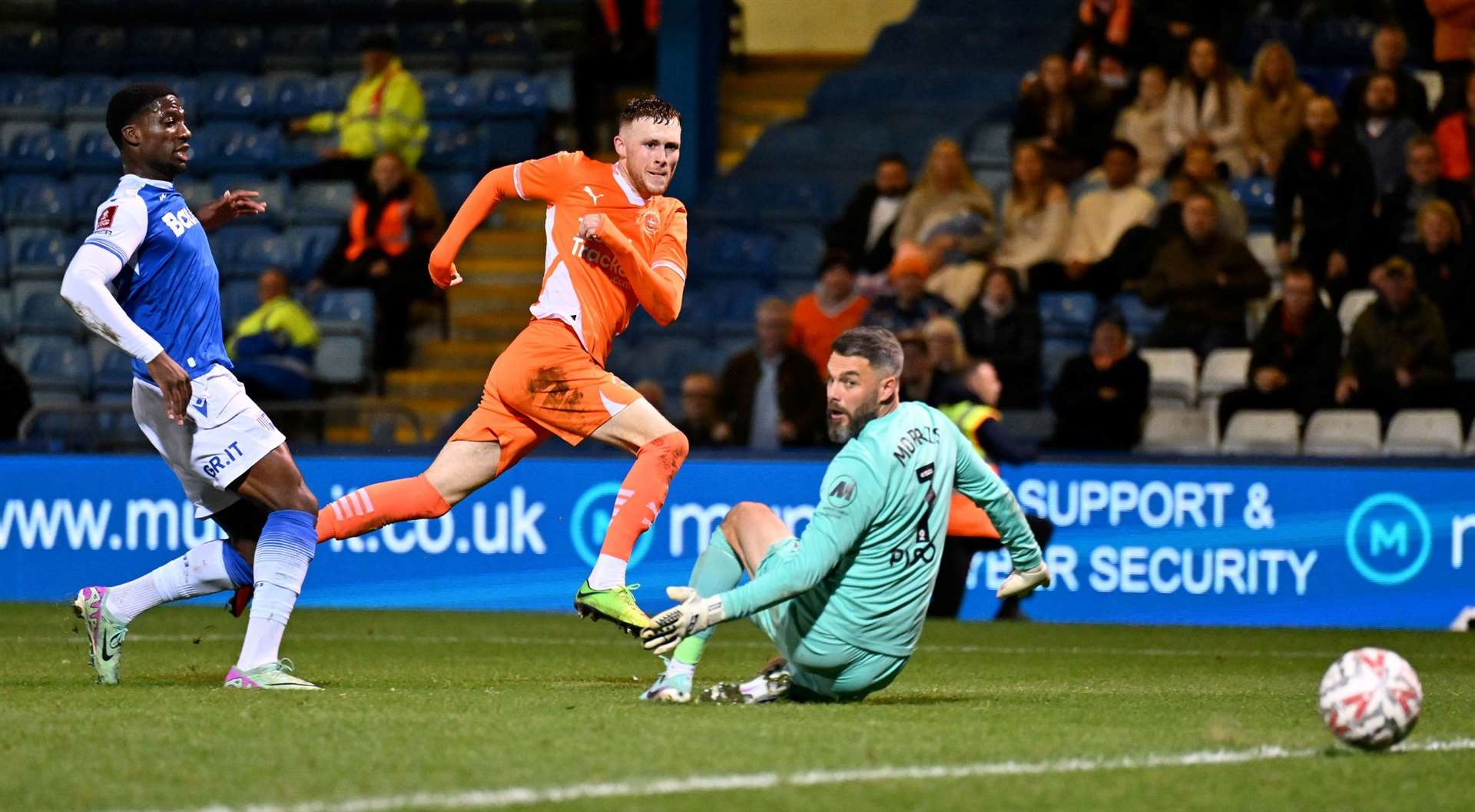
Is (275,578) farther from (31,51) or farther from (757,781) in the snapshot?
(31,51)

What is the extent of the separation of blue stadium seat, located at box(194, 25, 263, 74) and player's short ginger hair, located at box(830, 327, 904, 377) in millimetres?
14234

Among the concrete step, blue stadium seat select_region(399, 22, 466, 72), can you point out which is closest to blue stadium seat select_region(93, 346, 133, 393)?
the concrete step

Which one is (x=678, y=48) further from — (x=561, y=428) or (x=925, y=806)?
(x=925, y=806)

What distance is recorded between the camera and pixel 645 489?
297 inches

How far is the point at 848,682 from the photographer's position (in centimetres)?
638

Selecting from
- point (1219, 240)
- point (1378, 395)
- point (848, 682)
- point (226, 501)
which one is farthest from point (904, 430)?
point (1219, 240)

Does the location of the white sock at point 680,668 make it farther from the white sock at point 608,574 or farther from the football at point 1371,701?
the football at point 1371,701

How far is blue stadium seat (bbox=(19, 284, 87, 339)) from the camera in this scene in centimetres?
1653

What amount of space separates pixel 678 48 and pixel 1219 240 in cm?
557

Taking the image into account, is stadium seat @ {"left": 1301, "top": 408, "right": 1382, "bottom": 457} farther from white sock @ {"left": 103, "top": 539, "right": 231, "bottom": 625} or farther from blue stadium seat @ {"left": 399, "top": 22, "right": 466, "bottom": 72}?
blue stadium seat @ {"left": 399, "top": 22, "right": 466, "bottom": 72}

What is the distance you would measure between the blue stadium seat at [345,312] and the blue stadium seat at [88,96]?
12.9 feet

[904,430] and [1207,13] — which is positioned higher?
[1207,13]

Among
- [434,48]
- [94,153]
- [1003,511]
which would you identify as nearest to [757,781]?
[1003,511]

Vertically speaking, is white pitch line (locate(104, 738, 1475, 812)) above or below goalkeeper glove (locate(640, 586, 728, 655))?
below
